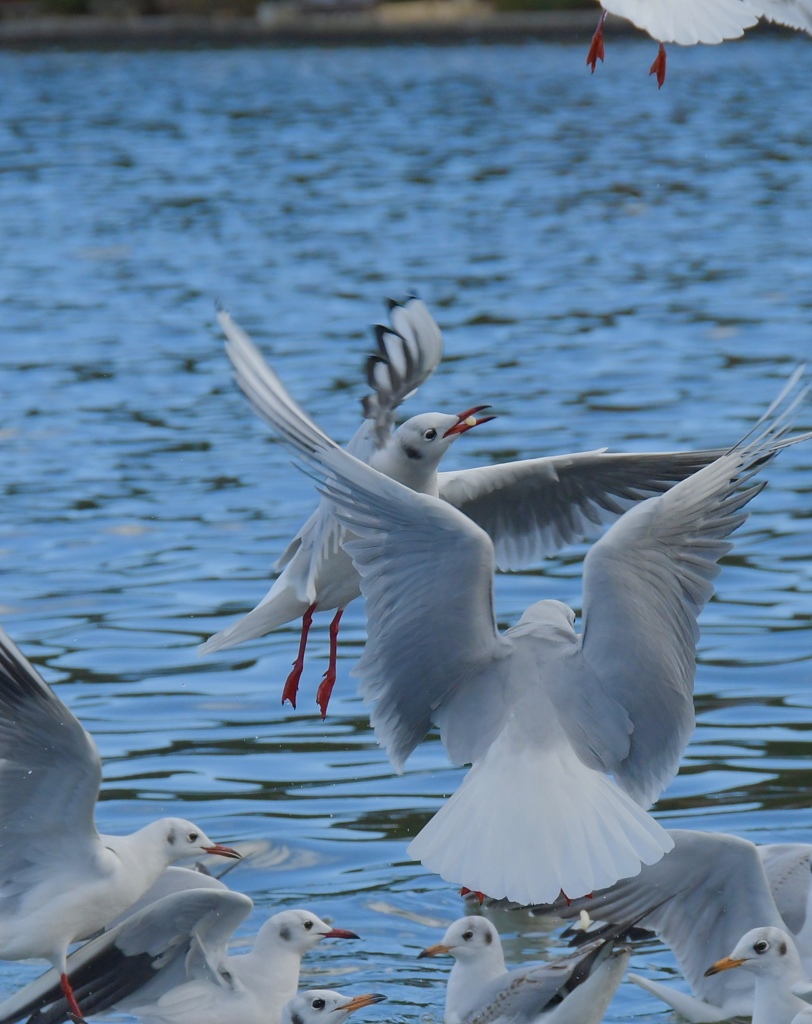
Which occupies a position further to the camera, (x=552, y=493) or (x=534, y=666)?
(x=552, y=493)

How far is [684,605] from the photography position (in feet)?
17.4

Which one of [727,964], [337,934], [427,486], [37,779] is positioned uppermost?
[427,486]

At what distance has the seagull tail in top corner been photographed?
4.82 metres

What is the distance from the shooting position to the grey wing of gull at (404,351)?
573 cm

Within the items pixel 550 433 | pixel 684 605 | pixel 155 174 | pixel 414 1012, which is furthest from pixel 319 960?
pixel 155 174

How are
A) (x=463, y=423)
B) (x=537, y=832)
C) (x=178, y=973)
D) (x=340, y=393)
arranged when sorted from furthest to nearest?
1. (x=340, y=393)
2. (x=463, y=423)
3. (x=178, y=973)
4. (x=537, y=832)

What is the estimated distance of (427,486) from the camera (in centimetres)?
626

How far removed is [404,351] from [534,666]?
989 millimetres

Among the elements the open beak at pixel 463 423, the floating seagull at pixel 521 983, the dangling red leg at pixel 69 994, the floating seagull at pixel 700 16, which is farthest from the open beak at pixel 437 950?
the floating seagull at pixel 700 16

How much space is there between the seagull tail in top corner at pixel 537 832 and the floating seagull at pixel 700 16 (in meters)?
1.90

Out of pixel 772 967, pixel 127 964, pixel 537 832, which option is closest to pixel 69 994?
pixel 127 964

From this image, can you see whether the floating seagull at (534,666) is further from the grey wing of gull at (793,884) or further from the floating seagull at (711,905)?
the grey wing of gull at (793,884)

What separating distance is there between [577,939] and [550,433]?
687 cm

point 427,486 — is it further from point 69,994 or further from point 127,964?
point 69,994
